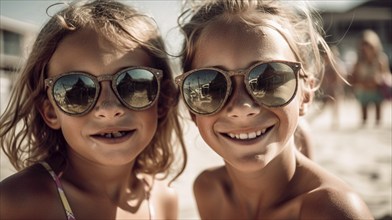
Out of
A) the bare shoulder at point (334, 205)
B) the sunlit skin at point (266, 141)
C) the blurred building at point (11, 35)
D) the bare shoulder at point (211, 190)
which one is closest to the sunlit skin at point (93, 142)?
the sunlit skin at point (266, 141)

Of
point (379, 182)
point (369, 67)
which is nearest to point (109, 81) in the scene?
point (379, 182)

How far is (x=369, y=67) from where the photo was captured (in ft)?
32.3

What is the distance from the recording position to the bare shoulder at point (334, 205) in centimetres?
201

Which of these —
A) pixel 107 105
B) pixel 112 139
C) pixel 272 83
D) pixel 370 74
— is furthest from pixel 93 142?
pixel 370 74

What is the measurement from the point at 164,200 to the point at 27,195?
0.95 m

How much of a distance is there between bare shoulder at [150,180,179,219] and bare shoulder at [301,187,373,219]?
0.96 metres

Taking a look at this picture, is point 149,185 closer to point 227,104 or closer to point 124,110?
point 124,110

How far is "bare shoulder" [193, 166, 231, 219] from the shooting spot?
2742 millimetres

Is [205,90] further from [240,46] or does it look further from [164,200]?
[164,200]

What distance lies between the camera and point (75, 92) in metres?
2.22

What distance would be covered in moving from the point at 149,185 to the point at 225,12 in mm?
1197

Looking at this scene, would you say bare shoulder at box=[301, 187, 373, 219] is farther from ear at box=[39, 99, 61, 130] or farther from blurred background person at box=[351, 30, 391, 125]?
blurred background person at box=[351, 30, 391, 125]

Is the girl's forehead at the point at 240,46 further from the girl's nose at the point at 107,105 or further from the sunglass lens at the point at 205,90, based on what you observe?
the girl's nose at the point at 107,105

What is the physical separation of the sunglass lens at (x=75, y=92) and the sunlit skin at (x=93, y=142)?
43 mm
